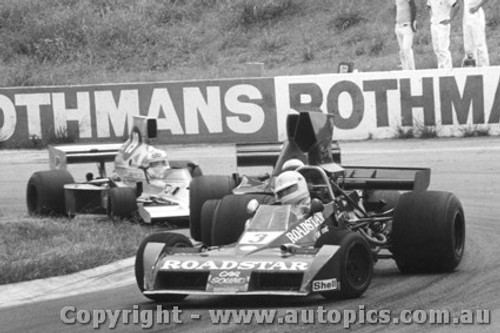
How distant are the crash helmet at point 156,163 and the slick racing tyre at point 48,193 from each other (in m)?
1.03

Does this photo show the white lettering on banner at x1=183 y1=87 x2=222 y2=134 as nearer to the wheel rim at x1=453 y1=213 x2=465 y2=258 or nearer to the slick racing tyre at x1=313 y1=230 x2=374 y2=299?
the wheel rim at x1=453 y1=213 x2=465 y2=258

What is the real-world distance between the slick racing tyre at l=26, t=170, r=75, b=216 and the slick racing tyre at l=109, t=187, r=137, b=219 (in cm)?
116

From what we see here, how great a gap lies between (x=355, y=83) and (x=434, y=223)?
38.9ft

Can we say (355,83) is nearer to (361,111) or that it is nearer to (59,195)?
(361,111)

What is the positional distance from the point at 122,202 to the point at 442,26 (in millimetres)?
10030

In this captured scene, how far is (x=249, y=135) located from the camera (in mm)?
22469

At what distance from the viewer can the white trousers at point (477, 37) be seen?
74.1 ft

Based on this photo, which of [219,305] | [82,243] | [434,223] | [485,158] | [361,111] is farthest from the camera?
[361,111]

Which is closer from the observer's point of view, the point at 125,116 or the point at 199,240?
the point at 199,240

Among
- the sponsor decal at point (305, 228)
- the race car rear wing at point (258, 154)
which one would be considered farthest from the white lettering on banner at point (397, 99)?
the sponsor decal at point (305, 228)

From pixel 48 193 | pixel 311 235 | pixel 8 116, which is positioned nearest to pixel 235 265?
pixel 311 235

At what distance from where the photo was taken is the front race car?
29.6ft

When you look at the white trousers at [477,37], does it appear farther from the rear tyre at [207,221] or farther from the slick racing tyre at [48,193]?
the rear tyre at [207,221]

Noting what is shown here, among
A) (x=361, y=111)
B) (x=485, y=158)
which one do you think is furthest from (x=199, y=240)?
(x=361, y=111)
